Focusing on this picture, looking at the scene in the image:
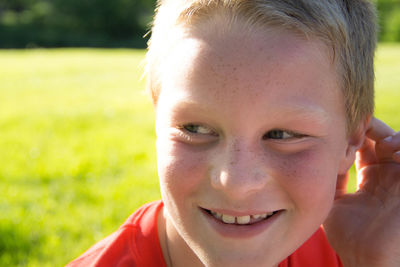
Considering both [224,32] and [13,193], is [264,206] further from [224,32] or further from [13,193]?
[13,193]

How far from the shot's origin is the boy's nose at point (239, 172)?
62.6 inches

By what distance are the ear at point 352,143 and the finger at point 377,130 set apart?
0.13 metres

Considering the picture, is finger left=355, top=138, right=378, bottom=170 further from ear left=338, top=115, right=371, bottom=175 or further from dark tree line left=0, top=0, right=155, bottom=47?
dark tree line left=0, top=0, right=155, bottom=47

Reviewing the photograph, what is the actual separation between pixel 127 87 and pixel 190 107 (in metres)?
10.8

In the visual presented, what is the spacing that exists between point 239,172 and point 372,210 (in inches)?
40.9

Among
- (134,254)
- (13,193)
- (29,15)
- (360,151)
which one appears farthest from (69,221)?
(29,15)

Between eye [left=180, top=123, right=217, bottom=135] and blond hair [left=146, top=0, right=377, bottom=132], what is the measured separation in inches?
9.9

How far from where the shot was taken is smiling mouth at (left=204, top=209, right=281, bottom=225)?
68.4 inches

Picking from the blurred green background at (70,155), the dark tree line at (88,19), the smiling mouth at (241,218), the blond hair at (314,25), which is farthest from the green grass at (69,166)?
the dark tree line at (88,19)

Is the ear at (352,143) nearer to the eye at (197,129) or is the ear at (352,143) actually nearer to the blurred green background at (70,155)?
the eye at (197,129)

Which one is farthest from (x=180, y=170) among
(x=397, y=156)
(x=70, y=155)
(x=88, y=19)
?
(x=88, y=19)

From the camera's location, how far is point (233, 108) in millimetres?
1605

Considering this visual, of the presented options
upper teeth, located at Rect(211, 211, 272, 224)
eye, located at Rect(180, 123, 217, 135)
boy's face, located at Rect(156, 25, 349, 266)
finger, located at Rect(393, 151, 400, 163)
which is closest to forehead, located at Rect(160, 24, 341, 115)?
boy's face, located at Rect(156, 25, 349, 266)

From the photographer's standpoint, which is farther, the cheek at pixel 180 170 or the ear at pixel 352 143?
the ear at pixel 352 143
